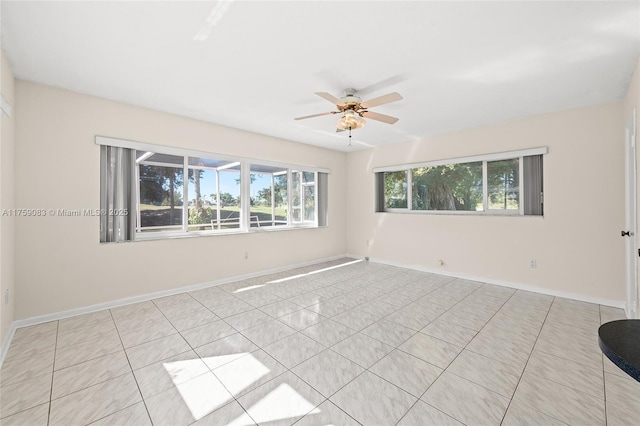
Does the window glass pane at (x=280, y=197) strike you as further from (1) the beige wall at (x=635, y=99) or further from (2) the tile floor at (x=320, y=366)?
(1) the beige wall at (x=635, y=99)

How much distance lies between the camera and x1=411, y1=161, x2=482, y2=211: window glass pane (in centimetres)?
459

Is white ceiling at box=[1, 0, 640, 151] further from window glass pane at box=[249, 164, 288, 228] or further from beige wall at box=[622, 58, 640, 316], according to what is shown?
window glass pane at box=[249, 164, 288, 228]

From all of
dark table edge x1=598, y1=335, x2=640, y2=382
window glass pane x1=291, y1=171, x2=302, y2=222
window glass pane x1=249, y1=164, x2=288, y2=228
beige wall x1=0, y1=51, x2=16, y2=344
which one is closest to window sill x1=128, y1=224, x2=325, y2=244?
window glass pane x1=249, y1=164, x2=288, y2=228

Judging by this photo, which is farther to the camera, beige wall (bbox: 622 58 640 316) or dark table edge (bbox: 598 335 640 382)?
beige wall (bbox: 622 58 640 316)

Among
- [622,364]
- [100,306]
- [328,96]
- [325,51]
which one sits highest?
[325,51]

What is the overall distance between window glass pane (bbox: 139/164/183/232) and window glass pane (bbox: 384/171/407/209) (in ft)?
13.1

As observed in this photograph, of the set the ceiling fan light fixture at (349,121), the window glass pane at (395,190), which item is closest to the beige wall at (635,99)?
the ceiling fan light fixture at (349,121)

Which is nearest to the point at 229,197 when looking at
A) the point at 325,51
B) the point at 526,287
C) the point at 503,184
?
the point at 325,51

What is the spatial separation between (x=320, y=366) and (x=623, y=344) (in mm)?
1764

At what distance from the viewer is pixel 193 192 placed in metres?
4.16

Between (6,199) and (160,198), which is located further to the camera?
(160,198)

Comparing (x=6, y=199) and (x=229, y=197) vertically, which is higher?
(x=229, y=197)

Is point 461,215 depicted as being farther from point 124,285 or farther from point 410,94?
point 124,285

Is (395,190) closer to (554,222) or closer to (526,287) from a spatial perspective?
(554,222)
